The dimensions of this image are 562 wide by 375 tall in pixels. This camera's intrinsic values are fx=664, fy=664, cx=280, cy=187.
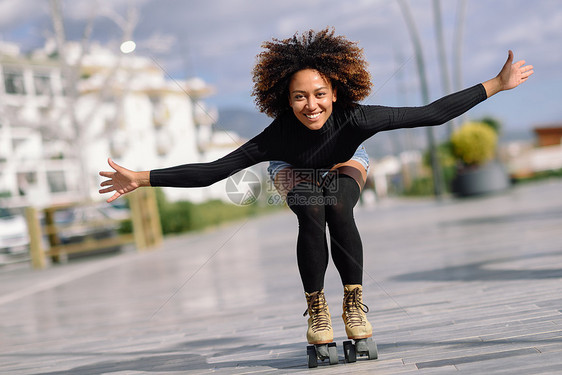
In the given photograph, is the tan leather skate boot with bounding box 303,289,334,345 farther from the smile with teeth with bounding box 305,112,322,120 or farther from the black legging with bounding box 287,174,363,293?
the smile with teeth with bounding box 305,112,322,120

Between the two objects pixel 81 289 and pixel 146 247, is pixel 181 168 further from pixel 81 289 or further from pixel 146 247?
pixel 146 247

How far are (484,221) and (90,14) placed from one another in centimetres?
1698

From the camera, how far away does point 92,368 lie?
130 inches

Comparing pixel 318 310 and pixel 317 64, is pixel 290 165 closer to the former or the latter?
pixel 317 64

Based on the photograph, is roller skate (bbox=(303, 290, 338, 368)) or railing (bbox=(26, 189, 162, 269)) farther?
Result: railing (bbox=(26, 189, 162, 269))

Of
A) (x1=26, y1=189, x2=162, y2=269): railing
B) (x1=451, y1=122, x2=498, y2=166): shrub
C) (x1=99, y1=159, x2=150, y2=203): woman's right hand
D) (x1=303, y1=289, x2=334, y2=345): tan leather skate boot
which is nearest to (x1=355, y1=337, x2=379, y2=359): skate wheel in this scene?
(x1=303, y1=289, x2=334, y2=345): tan leather skate boot

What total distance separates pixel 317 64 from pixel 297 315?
2003 millimetres

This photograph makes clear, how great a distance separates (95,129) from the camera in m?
50.3

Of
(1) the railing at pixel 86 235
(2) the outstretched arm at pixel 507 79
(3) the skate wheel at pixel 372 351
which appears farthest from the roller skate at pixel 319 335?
(1) the railing at pixel 86 235

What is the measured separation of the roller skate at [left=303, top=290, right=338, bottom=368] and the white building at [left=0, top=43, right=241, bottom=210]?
73.1ft

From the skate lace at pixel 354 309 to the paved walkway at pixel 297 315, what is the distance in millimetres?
173

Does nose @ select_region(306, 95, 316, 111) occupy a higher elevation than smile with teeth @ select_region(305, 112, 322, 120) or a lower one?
higher

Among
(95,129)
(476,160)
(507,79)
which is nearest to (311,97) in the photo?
(507,79)

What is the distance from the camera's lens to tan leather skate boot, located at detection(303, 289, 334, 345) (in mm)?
2678
